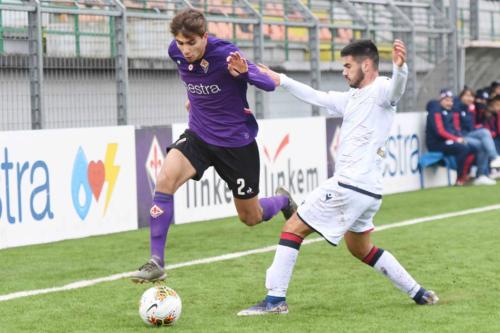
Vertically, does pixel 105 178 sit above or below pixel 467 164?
above

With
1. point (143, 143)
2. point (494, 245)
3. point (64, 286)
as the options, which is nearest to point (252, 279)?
point (64, 286)

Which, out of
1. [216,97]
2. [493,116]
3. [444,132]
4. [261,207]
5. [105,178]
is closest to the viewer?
[216,97]

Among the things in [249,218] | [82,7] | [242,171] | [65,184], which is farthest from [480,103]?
[242,171]

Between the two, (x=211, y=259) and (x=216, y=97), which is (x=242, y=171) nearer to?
(x=216, y=97)

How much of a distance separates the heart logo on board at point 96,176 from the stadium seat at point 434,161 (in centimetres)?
751

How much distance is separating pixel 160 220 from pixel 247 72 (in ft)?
3.60

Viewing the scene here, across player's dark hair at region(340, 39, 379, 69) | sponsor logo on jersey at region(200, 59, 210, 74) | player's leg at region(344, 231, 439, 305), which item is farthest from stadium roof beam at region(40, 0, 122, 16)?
player's leg at region(344, 231, 439, 305)

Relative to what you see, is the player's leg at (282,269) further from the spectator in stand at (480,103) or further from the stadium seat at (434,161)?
the spectator in stand at (480,103)

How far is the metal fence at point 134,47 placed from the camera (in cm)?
1178

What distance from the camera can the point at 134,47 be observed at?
13578 millimetres

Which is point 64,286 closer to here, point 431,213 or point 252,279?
point 252,279

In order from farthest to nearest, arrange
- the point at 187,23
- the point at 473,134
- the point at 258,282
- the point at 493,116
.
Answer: the point at 493,116, the point at 473,134, the point at 258,282, the point at 187,23

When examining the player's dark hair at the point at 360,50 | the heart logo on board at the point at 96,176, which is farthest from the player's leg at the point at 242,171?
the heart logo on board at the point at 96,176

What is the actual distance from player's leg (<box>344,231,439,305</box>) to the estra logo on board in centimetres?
512
